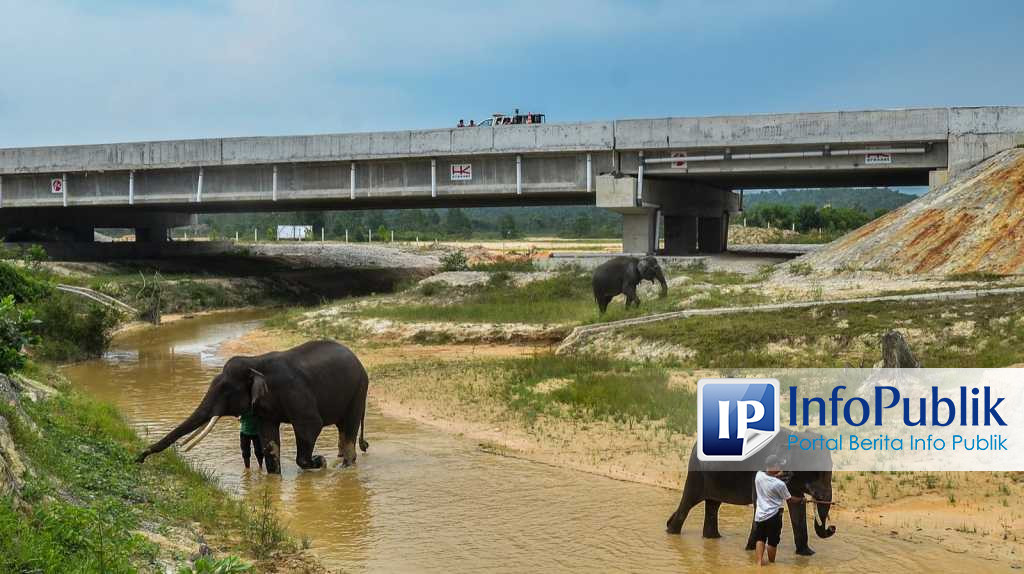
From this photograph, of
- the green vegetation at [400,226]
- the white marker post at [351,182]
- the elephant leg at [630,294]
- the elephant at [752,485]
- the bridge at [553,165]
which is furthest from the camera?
the green vegetation at [400,226]

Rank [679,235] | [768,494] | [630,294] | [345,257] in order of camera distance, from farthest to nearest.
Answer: [345,257]
[679,235]
[630,294]
[768,494]

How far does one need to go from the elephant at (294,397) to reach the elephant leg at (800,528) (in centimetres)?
727

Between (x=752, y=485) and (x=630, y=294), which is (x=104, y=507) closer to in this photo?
(x=752, y=485)

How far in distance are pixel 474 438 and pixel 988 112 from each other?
27.9m

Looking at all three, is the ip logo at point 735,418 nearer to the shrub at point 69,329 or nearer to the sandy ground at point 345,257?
the shrub at point 69,329

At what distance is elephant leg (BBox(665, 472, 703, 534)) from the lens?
38.9ft

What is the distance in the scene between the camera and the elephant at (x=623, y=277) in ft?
100

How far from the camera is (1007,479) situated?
13.7 meters

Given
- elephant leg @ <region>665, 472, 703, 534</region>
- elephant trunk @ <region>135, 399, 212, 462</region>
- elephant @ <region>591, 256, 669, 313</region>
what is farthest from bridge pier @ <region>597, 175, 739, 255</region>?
elephant leg @ <region>665, 472, 703, 534</region>

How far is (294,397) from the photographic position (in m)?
15.3

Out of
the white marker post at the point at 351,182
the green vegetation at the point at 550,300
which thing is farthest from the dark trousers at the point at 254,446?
the white marker post at the point at 351,182

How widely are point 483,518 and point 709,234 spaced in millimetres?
40016

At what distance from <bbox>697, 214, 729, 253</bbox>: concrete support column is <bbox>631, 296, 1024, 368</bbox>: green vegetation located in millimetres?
27021

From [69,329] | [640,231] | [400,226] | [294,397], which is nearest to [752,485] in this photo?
[294,397]
